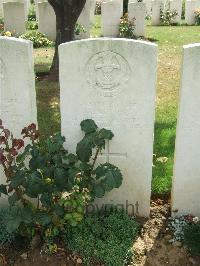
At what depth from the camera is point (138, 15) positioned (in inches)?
541

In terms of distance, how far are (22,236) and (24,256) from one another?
0.22m

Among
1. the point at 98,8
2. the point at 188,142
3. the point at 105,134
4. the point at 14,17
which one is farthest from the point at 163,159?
the point at 98,8

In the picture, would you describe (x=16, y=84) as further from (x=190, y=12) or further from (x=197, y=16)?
(x=190, y=12)

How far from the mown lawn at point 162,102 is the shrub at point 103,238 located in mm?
800

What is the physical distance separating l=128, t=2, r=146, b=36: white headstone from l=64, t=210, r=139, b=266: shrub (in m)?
10.4

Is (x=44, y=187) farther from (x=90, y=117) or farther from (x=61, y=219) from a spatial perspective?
(x=90, y=117)

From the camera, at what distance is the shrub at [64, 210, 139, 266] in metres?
3.92

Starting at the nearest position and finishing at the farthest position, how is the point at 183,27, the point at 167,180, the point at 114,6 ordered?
the point at 167,180 → the point at 114,6 → the point at 183,27

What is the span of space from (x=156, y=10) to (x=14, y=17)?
6.12m

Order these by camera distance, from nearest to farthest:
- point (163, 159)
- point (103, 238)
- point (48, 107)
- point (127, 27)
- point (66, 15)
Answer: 1. point (103, 238)
2. point (163, 159)
3. point (48, 107)
4. point (66, 15)
5. point (127, 27)

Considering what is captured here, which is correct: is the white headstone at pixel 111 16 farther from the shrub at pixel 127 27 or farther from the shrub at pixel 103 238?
the shrub at pixel 103 238

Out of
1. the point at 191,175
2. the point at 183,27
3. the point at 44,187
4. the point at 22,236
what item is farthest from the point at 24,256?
the point at 183,27

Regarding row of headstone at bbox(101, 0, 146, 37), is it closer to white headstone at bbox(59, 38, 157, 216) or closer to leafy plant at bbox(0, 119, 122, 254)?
white headstone at bbox(59, 38, 157, 216)

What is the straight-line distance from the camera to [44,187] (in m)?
3.73
